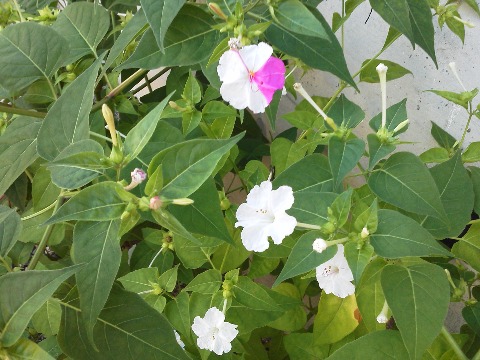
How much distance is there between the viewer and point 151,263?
911 mm

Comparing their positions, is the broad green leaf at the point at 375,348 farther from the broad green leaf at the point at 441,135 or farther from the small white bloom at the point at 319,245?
the broad green leaf at the point at 441,135

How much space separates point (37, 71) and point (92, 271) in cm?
37

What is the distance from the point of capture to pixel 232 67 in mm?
570

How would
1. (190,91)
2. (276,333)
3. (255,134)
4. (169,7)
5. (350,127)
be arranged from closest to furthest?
1. (169,7)
2. (350,127)
3. (190,91)
4. (276,333)
5. (255,134)

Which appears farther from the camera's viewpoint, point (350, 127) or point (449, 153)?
point (449, 153)

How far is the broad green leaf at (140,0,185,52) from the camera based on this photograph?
53 centimetres

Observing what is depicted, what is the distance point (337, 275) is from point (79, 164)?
313 millimetres

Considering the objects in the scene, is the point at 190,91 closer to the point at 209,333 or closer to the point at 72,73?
the point at 72,73

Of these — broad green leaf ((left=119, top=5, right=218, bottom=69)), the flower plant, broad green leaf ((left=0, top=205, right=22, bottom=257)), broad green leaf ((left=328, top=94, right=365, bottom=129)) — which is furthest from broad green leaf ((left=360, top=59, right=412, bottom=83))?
broad green leaf ((left=0, top=205, right=22, bottom=257))

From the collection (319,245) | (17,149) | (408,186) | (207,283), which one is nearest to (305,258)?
(319,245)

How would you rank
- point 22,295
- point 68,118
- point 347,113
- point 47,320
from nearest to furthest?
point 22,295 < point 68,118 < point 347,113 < point 47,320

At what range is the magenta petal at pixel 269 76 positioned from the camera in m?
0.58

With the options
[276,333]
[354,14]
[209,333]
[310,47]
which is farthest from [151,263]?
[354,14]

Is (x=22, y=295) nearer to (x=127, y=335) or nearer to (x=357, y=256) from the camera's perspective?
(x=127, y=335)
